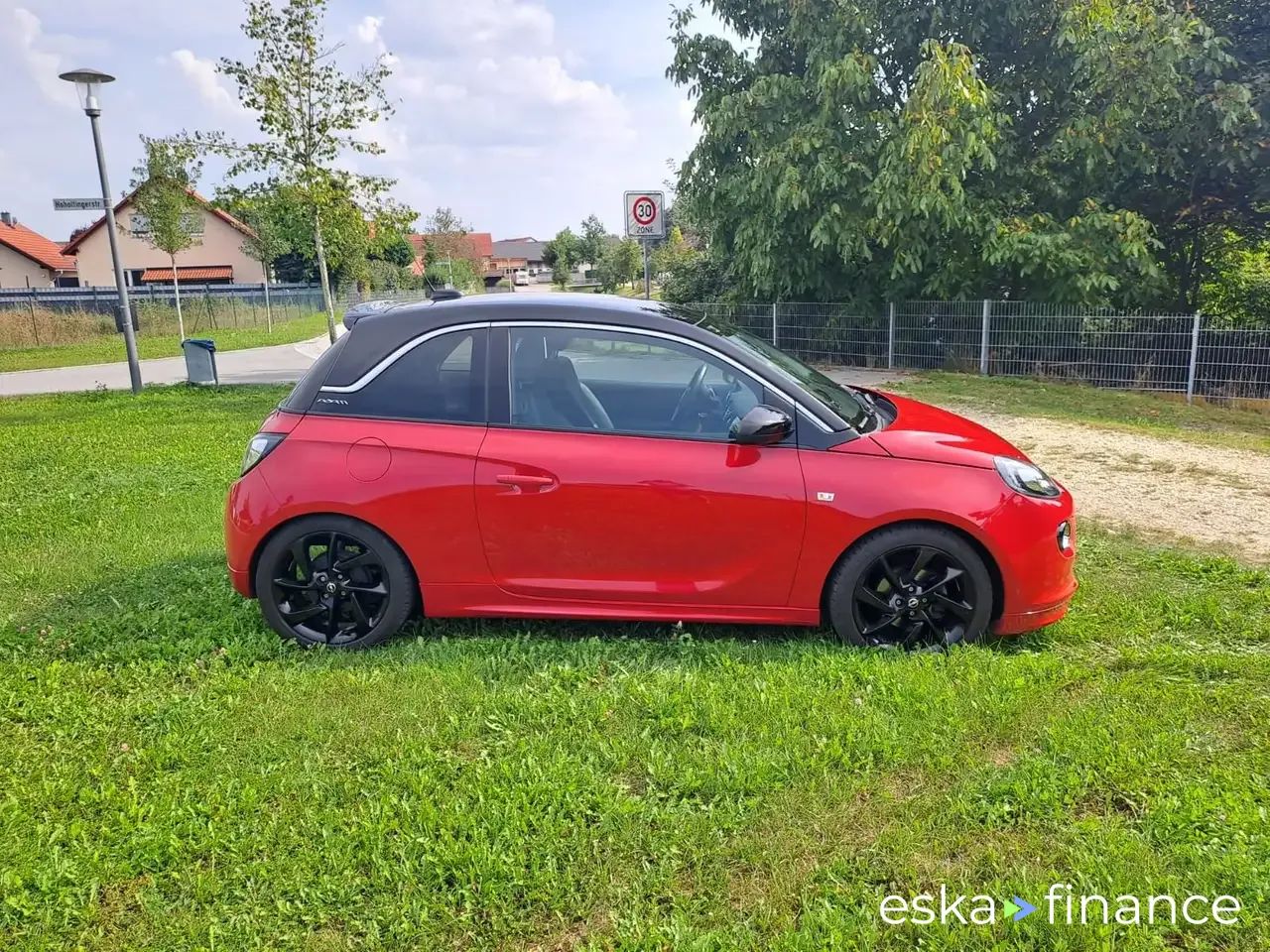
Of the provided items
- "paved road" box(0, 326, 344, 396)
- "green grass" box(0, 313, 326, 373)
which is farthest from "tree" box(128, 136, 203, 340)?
"paved road" box(0, 326, 344, 396)

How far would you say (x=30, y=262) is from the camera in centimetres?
4856

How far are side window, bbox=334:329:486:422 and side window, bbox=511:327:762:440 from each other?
195mm

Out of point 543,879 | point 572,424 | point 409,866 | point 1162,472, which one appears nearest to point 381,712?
point 409,866

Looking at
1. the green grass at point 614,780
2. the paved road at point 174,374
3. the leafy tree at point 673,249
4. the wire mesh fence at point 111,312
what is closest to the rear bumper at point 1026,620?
the green grass at point 614,780

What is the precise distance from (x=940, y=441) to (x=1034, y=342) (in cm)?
1092

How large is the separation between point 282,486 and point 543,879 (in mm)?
2299

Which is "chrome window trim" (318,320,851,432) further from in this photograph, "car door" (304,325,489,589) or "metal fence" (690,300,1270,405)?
"metal fence" (690,300,1270,405)

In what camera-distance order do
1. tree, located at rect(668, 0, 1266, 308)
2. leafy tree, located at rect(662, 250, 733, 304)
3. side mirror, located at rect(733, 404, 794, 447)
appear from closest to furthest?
side mirror, located at rect(733, 404, 794, 447)
tree, located at rect(668, 0, 1266, 308)
leafy tree, located at rect(662, 250, 733, 304)

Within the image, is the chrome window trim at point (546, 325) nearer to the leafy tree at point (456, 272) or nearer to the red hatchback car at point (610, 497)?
the red hatchback car at point (610, 497)

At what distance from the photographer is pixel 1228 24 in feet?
43.8

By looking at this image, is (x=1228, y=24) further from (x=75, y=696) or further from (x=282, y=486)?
(x=75, y=696)

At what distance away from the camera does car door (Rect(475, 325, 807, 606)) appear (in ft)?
12.5

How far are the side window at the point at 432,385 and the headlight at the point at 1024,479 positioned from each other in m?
2.40

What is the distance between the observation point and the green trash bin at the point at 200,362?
14883 mm
